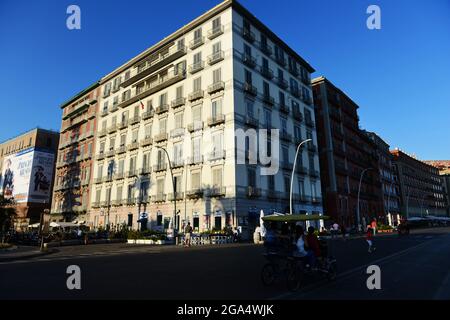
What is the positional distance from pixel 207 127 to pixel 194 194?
7108 millimetres

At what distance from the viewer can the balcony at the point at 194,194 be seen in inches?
1250

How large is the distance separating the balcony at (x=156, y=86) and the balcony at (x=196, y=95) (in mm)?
3519

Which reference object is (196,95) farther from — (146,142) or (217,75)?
(146,142)

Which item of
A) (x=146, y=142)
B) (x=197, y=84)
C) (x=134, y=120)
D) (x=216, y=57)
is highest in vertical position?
(x=216, y=57)

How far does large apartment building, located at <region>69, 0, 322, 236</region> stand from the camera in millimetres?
31359

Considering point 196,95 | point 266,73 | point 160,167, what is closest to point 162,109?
point 196,95

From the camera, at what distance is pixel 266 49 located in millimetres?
37344

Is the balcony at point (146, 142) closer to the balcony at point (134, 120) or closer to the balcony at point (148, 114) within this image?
the balcony at point (148, 114)

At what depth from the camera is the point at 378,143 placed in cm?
7719
